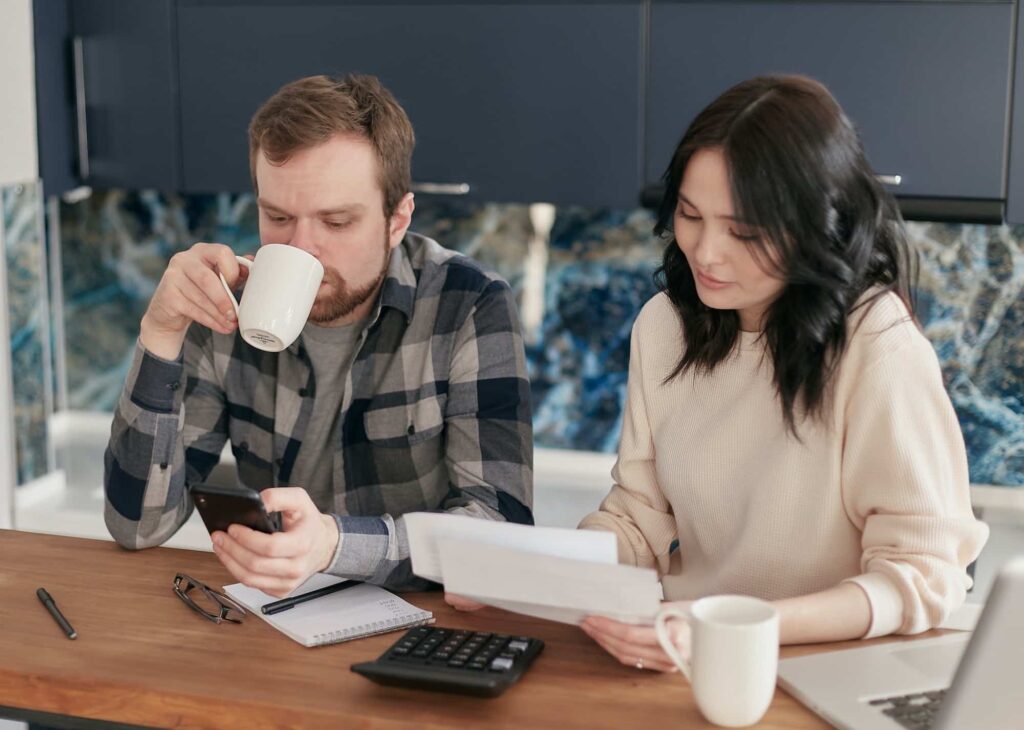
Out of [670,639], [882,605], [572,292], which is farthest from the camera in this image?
[572,292]

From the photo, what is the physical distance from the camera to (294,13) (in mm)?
2859

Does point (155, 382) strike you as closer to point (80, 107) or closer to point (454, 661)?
point (454, 661)

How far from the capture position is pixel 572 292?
3.21 m

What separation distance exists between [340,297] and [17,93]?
4.73 ft

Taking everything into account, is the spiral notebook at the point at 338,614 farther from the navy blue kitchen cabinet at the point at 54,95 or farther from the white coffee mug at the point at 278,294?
the navy blue kitchen cabinet at the point at 54,95

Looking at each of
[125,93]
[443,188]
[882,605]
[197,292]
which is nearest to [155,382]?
[197,292]

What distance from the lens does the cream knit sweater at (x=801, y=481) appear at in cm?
142

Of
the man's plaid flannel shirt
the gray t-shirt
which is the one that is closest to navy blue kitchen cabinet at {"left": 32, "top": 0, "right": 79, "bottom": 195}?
the man's plaid flannel shirt

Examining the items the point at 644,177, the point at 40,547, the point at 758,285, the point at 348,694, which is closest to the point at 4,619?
the point at 40,547

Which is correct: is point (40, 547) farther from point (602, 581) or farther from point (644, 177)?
point (644, 177)

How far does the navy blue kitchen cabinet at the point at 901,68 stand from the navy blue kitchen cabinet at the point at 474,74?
165 mm

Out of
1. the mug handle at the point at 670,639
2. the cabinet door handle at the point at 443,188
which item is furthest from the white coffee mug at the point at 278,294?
the cabinet door handle at the point at 443,188

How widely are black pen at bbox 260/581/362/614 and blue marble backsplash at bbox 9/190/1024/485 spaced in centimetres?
153

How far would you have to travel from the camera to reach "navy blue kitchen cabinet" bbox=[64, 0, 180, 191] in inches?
117
